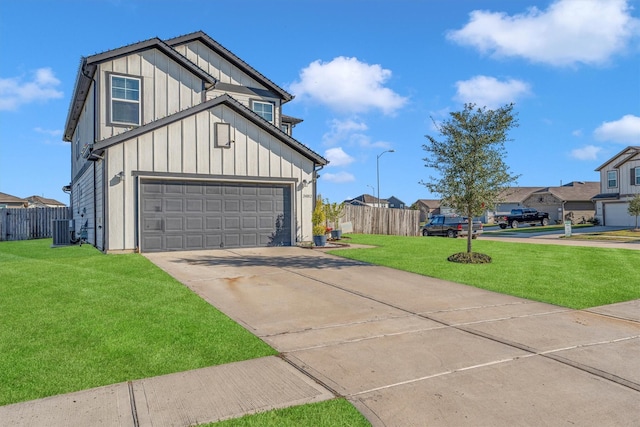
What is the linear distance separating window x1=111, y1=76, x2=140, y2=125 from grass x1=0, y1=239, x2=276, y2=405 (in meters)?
8.44

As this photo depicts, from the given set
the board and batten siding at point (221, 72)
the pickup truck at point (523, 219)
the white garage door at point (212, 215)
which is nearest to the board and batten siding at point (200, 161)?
the white garage door at point (212, 215)

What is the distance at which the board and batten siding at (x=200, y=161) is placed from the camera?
45.2ft

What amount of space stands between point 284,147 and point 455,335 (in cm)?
1217

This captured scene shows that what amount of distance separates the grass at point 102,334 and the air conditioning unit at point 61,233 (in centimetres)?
1092

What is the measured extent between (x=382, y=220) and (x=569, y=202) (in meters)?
32.6

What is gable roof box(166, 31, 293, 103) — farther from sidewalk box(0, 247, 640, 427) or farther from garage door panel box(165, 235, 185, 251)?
sidewalk box(0, 247, 640, 427)

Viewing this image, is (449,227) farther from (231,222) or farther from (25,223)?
(25,223)

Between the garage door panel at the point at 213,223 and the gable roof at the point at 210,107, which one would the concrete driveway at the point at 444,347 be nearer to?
the garage door panel at the point at 213,223

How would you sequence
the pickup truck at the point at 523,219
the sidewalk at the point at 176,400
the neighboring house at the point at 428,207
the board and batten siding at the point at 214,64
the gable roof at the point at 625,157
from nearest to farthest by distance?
the sidewalk at the point at 176,400
the board and batten siding at the point at 214,64
the gable roof at the point at 625,157
the pickup truck at the point at 523,219
the neighboring house at the point at 428,207

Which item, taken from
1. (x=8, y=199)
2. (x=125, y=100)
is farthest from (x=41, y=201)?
(x=125, y=100)

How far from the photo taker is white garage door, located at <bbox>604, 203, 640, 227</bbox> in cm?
3941

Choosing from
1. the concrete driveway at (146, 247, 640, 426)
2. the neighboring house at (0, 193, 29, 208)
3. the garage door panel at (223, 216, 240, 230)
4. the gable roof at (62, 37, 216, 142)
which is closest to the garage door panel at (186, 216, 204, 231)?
the garage door panel at (223, 216, 240, 230)

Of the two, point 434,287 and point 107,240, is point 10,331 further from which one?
point 107,240

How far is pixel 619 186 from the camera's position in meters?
39.7
